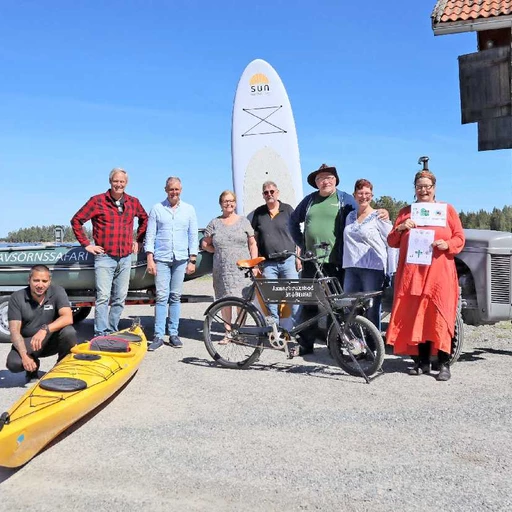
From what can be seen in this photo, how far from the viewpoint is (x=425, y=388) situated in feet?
15.2

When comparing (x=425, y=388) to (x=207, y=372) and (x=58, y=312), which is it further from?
(x=58, y=312)

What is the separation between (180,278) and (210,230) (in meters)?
0.66

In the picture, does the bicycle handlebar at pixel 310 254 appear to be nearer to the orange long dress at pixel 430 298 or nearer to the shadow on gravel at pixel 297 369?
the orange long dress at pixel 430 298

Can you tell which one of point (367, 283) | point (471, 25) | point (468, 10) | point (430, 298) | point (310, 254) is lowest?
point (430, 298)

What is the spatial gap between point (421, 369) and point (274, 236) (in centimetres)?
218

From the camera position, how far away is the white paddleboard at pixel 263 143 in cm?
1011

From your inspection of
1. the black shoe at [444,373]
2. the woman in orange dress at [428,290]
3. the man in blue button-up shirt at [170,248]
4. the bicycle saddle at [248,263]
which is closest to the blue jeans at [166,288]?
the man in blue button-up shirt at [170,248]

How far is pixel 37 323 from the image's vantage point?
4664 mm

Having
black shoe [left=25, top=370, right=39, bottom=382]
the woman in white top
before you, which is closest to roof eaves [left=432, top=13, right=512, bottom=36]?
the woman in white top

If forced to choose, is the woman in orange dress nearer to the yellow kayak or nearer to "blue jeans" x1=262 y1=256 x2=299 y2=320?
"blue jeans" x1=262 y1=256 x2=299 y2=320

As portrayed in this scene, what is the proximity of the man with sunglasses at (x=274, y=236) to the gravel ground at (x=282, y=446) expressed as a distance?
4.25 feet

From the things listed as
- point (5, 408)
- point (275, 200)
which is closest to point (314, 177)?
point (275, 200)

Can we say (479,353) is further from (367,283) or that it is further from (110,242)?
(110,242)

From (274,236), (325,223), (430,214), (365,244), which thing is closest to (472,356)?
(365,244)
